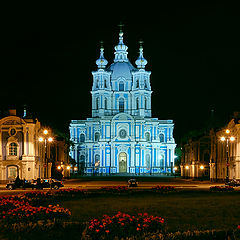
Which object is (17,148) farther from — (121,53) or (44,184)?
(121,53)

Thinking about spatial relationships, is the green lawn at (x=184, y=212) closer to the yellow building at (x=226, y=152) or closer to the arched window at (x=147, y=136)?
the yellow building at (x=226, y=152)

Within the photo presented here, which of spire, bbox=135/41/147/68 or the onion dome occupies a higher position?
the onion dome

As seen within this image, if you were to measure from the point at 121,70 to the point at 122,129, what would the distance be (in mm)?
17251

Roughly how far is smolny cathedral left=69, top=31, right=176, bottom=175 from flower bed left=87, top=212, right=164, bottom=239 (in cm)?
10469

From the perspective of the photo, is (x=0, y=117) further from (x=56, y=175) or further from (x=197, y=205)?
(x=197, y=205)

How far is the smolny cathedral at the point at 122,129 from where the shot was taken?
12700cm

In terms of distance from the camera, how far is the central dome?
136750 mm

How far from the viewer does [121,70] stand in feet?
449

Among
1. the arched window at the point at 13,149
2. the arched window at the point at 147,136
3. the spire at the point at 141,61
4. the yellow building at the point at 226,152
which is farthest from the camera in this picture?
the spire at the point at 141,61

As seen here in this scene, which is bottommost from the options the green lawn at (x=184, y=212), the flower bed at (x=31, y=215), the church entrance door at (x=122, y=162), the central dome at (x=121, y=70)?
the church entrance door at (x=122, y=162)

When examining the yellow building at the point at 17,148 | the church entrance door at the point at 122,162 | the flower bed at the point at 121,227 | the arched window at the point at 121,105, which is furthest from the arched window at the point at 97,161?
the flower bed at the point at 121,227

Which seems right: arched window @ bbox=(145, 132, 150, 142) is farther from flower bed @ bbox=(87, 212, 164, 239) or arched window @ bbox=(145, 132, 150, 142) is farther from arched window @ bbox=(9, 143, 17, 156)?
flower bed @ bbox=(87, 212, 164, 239)

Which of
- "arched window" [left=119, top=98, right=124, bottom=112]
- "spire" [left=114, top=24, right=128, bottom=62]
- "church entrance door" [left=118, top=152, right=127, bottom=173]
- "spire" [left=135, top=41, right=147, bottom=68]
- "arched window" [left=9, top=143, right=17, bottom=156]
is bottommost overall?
"church entrance door" [left=118, top=152, right=127, bottom=173]

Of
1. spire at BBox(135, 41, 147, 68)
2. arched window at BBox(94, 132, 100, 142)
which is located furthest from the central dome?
arched window at BBox(94, 132, 100, 142)
